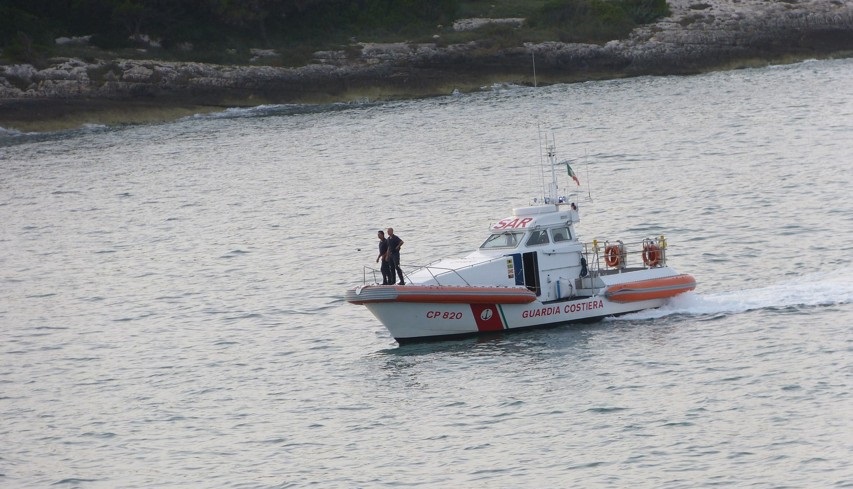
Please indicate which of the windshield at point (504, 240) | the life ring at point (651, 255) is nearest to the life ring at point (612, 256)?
the life ring at point (651, 255)

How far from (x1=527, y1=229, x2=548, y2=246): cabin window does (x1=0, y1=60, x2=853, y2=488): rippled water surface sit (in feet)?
5.79

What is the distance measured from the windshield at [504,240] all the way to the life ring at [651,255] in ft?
11.0

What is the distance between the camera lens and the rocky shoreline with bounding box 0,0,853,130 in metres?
73.5

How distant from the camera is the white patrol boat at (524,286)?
93.7 feet

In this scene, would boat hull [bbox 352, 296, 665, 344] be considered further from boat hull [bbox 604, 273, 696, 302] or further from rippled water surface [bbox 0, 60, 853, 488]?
boat hull [bbox 604, 273, 696, 302]

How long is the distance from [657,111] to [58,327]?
39035mm

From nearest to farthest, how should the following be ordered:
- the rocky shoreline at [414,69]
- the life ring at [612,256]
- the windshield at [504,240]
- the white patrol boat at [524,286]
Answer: the white patrol boat at [524,286] → the windshield at [504,240] → the life ring at [612,256] → the rocky shoreline at [414,69]

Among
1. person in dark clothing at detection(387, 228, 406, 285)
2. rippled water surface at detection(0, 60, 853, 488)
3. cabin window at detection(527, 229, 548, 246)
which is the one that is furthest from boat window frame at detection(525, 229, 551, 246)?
person in dark clothing at detection(387, 228, 406, 285)

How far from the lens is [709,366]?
25.8m

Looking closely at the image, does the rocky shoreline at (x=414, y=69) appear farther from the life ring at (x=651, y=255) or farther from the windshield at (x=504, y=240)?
the windshield at (x=504, y=240)

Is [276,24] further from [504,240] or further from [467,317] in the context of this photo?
[467,317]

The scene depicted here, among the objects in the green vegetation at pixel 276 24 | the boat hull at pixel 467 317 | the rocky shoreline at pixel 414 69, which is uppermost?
the green vegetation at pixel 276 24

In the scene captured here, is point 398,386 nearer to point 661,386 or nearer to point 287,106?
point 661,386

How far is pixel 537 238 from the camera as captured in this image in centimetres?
3025
